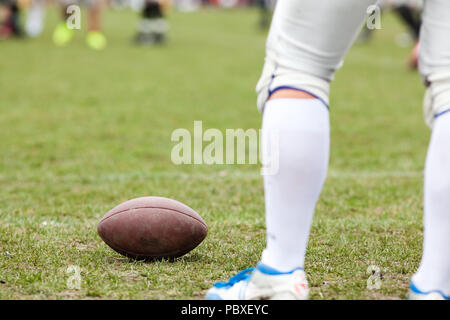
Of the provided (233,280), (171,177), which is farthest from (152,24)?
(233,280)

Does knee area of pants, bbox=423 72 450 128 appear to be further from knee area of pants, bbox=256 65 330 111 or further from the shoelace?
the shoelace

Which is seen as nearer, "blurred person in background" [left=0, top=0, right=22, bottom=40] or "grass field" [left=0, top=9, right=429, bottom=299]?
"grass field" [left=0, top=9, right=429, bottom=299]

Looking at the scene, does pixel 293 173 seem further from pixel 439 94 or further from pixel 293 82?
pixel 439 94

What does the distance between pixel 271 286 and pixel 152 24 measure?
512 inches

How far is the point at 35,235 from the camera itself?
3.24 m

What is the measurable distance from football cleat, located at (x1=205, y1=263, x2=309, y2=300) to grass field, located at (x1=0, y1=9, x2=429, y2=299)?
0.86ft

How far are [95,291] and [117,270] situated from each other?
28 centimetres

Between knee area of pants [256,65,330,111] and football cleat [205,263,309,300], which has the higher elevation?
knee area of pants [256,65,330,111]

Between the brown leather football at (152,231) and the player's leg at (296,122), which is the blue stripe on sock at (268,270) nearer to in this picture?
the player's leg at (296,122)

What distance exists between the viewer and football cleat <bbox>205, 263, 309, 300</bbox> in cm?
207

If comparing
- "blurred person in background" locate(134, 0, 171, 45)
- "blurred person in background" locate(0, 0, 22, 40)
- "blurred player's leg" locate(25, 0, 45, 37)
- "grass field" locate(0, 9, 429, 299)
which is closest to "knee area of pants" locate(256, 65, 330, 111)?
"grass field" locate(0, 9, 429, 299)

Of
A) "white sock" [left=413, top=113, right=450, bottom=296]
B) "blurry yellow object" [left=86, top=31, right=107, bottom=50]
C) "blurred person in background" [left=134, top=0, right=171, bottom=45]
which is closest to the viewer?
"white sock" [left=413, top=113, right=450, bottom=296]
